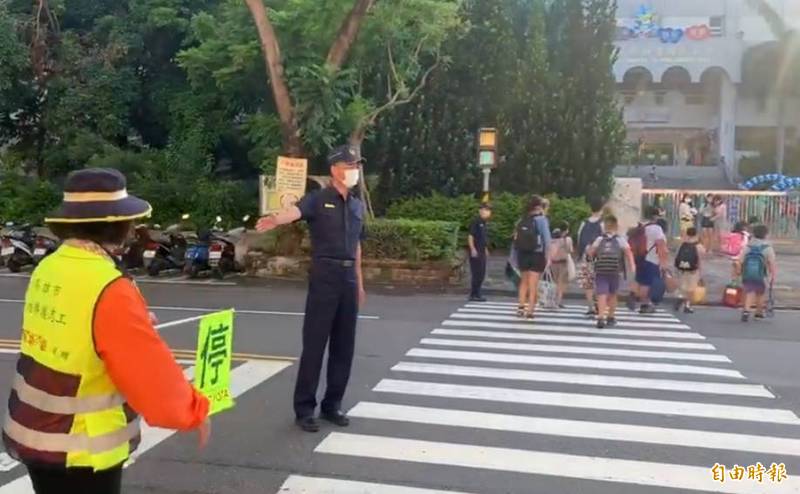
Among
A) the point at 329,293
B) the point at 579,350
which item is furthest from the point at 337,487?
the point at 579,350

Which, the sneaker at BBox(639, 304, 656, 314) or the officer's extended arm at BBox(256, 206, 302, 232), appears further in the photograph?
the sneaker at BBox(639, 304, 656, 314)

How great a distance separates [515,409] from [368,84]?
14283 millimetres

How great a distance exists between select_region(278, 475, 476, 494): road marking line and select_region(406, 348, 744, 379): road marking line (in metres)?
3.96

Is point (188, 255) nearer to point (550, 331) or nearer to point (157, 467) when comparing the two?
point (550, 331)

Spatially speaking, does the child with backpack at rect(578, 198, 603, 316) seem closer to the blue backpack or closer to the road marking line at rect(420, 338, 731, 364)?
the blue backpack

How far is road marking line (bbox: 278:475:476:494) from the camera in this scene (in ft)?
16.0

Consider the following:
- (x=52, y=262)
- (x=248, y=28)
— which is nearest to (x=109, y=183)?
(x=52, y=262)

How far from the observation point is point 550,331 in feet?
36.0

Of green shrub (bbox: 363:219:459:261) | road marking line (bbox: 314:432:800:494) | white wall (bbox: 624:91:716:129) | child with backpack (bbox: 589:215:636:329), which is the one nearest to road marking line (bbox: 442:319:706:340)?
child with backpack (bbox: 589:215:636:329)

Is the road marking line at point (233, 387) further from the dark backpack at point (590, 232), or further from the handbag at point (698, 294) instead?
the handbag at point (698, 294)

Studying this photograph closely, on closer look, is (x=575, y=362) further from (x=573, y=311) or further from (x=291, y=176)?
(x=291, y=176)

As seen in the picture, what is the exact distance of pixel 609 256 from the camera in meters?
11.3

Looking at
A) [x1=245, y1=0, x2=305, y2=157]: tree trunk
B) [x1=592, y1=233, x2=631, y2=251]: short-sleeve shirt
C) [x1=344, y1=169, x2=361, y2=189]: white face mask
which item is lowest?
[x1=592, y1=233, x2=631, y2=251]: short-sleeve shirt

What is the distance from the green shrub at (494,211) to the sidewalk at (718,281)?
735 mm
